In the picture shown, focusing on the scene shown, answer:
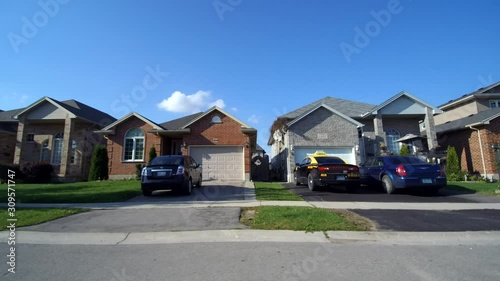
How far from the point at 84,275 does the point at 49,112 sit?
21.7 metres

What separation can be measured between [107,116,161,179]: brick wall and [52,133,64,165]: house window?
5666mm

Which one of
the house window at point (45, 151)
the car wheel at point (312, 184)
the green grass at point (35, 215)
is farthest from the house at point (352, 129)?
the house window at point (45, 151)

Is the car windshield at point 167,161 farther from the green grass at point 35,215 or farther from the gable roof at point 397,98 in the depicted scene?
the gable roof at point 397,98

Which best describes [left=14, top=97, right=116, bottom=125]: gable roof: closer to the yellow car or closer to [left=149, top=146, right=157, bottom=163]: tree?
[left=149, top=146, right=157, bottom=163]: tree

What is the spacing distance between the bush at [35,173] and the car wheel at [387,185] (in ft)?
70.5

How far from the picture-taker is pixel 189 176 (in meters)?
10.7

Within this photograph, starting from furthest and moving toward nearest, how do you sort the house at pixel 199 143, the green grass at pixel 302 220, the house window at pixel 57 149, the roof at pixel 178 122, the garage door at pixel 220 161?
the house window at pixel 57 149, the roof at pixel 178 122, the house at pixel 199 143, the garage door at pixel 220 161, the green grass at pixel 302 220

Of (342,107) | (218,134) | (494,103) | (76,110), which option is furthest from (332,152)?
(76,110)

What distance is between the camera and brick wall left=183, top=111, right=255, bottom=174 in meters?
17.3

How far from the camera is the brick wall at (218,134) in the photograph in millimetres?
17297

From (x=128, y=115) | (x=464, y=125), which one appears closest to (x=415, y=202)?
(x=464, y=125)

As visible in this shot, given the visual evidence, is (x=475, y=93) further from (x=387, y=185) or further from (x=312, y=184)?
(x=312, y=184)

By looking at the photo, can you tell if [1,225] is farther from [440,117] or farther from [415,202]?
[440,117]

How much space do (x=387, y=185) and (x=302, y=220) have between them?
266 inches
